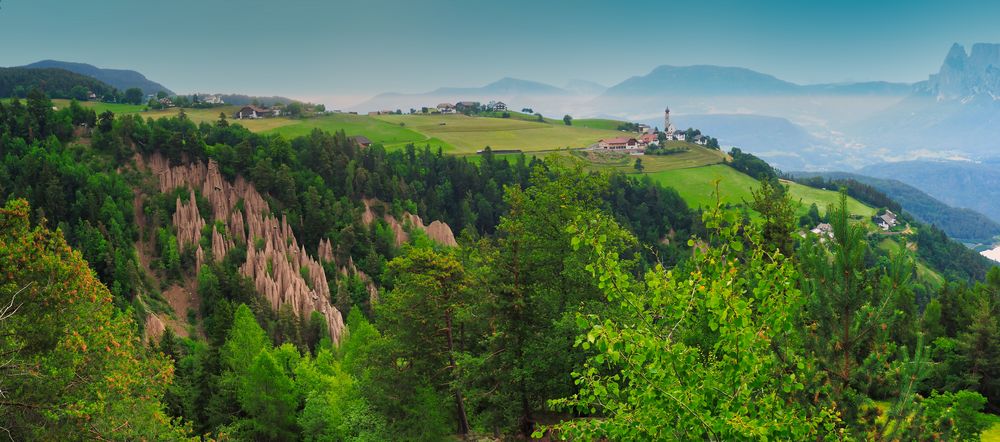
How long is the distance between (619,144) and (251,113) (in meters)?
99.4

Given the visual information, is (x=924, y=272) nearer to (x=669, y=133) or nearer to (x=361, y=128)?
(x=669, y=133)

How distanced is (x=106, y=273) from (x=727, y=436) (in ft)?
244

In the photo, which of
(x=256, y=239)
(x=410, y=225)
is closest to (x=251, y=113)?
(x=410, y=225)

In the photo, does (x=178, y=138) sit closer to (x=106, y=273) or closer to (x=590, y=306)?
(x=106, y=273)

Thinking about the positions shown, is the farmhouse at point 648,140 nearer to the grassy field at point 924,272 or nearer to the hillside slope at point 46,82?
the grassy field at point 924,272

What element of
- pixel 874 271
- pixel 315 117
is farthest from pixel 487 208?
pixel 874 271

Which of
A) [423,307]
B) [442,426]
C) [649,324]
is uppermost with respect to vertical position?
[649,324]

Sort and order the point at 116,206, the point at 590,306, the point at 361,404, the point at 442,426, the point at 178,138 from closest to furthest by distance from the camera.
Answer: the point at 590,306, the point at 442,426, the point at 361,404, the point at 116,206, the point at 178,138

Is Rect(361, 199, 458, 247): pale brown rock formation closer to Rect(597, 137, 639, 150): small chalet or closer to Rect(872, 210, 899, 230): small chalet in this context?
Rect(597, 137, 639, 150): small chalet

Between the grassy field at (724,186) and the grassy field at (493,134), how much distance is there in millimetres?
28211

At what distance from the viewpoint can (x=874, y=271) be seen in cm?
1041

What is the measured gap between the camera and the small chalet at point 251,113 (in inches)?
5994

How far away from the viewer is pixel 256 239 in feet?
255

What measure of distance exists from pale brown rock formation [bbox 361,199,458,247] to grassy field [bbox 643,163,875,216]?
60.6 metres
